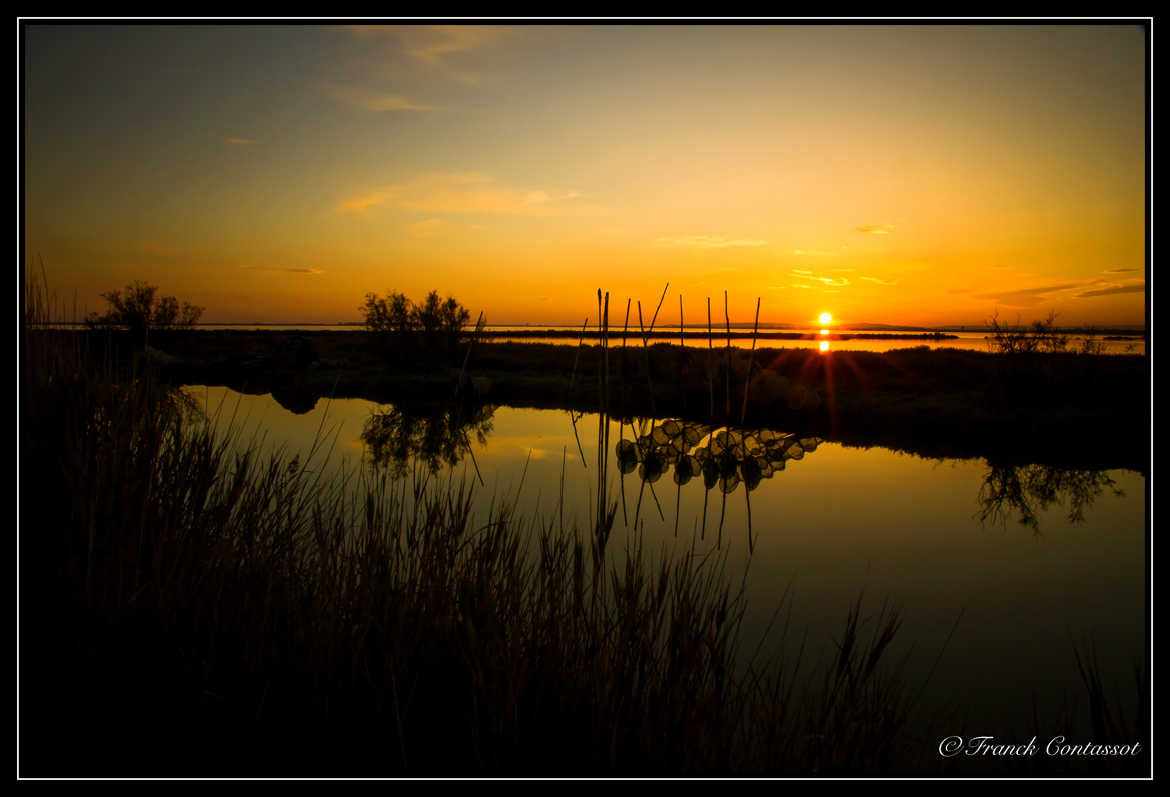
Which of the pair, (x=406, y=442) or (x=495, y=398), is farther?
(x=495, y=398)

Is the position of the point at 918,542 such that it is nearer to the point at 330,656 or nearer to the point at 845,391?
the point at 330,656

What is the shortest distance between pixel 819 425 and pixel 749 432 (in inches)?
53.0

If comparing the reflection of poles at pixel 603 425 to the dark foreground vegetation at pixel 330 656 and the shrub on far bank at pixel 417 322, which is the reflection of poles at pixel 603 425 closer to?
the dark foreground vegetation at pixel 330 656

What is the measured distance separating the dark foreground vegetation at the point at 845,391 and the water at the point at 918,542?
2.88 ft

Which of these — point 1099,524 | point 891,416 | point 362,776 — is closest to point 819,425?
point 891,416

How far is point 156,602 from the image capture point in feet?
7.72

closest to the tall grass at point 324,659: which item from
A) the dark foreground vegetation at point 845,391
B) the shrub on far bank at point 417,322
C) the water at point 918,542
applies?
the water at point 918,542

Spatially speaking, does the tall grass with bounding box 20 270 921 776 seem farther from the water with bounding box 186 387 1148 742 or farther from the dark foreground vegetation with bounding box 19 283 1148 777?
the water with bounding box 186 387 1148 742

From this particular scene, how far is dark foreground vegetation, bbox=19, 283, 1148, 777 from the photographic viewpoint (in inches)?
79.6

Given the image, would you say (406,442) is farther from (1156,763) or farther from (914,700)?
(1156,763)

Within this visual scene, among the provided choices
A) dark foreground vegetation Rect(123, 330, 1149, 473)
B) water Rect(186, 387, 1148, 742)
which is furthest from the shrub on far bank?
water Rect(186, 387, 1148, 742)

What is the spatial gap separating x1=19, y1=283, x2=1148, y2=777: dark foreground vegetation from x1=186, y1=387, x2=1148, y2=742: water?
14.7 inches

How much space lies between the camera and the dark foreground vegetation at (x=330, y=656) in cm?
202
